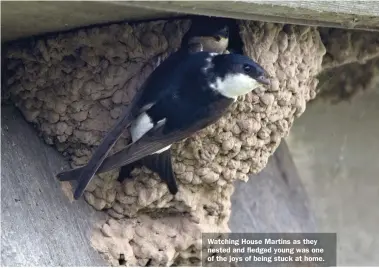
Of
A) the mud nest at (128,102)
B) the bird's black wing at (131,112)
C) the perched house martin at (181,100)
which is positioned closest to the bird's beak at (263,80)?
the perched house martin at (181,100)

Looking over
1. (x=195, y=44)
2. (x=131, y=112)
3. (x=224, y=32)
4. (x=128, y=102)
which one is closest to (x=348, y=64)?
(x=224, y=32)

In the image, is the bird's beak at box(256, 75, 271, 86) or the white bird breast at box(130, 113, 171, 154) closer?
the bird's beak at box(256, 75, 271, 86)

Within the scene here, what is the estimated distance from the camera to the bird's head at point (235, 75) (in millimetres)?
3668

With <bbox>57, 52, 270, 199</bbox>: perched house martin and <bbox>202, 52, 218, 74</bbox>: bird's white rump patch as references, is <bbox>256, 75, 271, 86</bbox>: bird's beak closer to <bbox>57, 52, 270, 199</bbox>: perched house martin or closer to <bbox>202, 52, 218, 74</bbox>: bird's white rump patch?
<bbox>57, 52, 270, 199</bbox>: perched house martin

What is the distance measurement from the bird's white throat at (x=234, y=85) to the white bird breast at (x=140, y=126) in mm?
226

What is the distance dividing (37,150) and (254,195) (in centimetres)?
151

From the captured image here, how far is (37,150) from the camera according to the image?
A: 13.2 feet

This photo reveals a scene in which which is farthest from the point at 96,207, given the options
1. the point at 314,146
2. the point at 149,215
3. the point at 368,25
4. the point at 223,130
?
the point at 314,146

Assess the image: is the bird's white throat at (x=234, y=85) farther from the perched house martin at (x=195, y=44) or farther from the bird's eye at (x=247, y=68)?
the perched house martin at (x=195, y=44)

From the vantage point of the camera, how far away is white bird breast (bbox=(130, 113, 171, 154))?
377 cm

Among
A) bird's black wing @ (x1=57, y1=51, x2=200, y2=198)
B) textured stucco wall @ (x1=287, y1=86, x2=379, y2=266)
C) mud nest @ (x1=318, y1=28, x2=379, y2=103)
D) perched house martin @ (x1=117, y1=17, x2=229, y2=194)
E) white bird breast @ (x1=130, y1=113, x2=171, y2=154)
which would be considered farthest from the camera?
textured stucco wall @ (x1=287, y1=86, x2=379, y2=266)

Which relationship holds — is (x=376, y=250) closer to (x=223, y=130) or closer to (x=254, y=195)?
(x=254, y=195)

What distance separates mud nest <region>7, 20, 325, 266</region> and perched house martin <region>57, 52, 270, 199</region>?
25 cm

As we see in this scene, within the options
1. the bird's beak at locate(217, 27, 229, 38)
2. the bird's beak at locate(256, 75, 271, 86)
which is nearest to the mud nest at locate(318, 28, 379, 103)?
the bird's beak at locate(217, 27, 229, 38)
